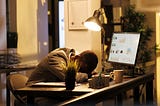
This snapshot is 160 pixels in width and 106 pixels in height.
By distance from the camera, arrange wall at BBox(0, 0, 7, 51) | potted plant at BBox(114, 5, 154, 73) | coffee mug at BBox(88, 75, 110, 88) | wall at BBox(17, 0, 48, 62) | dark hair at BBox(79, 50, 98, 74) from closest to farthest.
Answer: coffee mug at BBox(88, 75, 110, 88)
dark hair at BBox(79, 50, 98, 74)
wall at BBox(0, 0, 7, 51)
potted plant at BBox(114, 5, 154, 73)
wall at BBox(17, 0, 48, 62)

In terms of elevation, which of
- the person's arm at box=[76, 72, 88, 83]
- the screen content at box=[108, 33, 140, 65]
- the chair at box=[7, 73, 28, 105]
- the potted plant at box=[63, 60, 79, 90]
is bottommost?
the chair at box=[7, 73, 28, 105]

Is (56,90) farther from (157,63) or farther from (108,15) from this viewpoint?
(157,63)

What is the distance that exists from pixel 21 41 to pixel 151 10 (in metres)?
2.48

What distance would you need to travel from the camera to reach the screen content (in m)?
3.24

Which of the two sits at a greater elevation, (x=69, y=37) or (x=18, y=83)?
(x=69, y=37)

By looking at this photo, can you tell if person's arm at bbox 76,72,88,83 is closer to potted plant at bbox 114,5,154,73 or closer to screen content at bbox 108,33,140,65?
screen content at bbox 108,33,140,65

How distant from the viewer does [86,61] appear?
319cm

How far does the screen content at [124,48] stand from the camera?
127 inches

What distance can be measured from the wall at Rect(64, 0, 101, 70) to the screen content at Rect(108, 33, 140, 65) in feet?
2.94

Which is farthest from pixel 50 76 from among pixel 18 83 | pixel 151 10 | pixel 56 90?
pixel 151 10

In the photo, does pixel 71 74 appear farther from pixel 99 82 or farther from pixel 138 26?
pixel 138 26

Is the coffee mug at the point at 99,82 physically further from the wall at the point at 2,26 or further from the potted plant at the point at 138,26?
the potted plant at the point at 138,26

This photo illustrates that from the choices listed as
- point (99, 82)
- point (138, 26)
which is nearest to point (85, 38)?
point (138, 26)

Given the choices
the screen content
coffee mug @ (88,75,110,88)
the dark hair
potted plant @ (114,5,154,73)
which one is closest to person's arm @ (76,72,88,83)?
the dark hair
